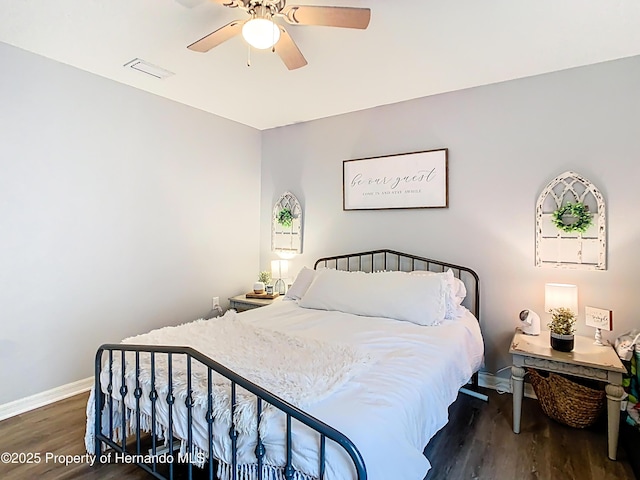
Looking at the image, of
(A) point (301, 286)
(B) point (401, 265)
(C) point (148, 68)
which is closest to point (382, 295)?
(B) point (401, 265)

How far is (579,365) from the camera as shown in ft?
7.50

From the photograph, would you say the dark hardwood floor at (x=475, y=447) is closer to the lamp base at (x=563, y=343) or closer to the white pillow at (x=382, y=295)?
the lamp base at (x=563, y=343)

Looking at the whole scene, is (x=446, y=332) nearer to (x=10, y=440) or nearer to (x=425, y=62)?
(x=425, y=62)

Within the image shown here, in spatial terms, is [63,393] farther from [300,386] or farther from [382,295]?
[382,295]

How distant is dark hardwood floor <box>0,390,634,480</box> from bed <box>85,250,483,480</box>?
0.30 meters

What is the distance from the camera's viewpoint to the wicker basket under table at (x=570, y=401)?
7.99 ft

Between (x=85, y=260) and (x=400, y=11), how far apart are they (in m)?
→ 2.94

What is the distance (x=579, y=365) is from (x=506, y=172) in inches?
60.6

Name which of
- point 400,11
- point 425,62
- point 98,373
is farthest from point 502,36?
point 98,373

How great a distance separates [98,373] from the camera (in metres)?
1.99

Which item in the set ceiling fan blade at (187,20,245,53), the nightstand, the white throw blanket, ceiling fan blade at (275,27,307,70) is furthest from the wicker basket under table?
ceiling fan blade at (187,20,245,53)

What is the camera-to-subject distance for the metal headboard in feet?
10.5

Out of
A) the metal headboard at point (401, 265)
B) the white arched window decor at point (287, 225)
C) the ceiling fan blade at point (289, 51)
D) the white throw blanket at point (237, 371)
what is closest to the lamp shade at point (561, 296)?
the metal headboard at point (401, 265)

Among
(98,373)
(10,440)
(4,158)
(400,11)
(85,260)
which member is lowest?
(10,440)
